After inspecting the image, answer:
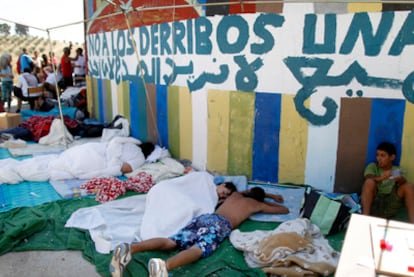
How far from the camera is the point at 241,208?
12.2 ft

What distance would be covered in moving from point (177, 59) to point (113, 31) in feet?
7.75

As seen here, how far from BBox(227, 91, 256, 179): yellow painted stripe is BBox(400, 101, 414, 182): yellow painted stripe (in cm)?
160

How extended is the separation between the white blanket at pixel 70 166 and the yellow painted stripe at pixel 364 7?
3255 mm

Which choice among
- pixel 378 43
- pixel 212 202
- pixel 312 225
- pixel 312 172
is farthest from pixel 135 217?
pixel 378 43

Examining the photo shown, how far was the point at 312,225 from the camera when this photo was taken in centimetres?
345

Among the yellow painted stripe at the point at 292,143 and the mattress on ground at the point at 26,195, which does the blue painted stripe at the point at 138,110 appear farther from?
the yellow painted stripe at the point at 292,143

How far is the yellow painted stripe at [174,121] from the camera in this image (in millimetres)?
5484

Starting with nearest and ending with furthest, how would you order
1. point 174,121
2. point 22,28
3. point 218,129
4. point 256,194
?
point 256,194 → point 218,129 → point 174,121 → point 22,28

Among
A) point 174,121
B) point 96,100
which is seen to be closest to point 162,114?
point 174,121

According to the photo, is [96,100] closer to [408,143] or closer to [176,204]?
[176,204]

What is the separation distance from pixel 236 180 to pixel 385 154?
65.9 inches

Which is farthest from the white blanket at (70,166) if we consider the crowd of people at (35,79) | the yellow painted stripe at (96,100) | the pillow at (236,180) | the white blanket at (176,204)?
the crowd of people at (35,79)

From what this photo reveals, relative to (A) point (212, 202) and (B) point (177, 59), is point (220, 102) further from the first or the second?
(A) point (212, 202)

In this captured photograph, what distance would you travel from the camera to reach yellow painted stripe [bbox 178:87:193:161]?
17.2ft
